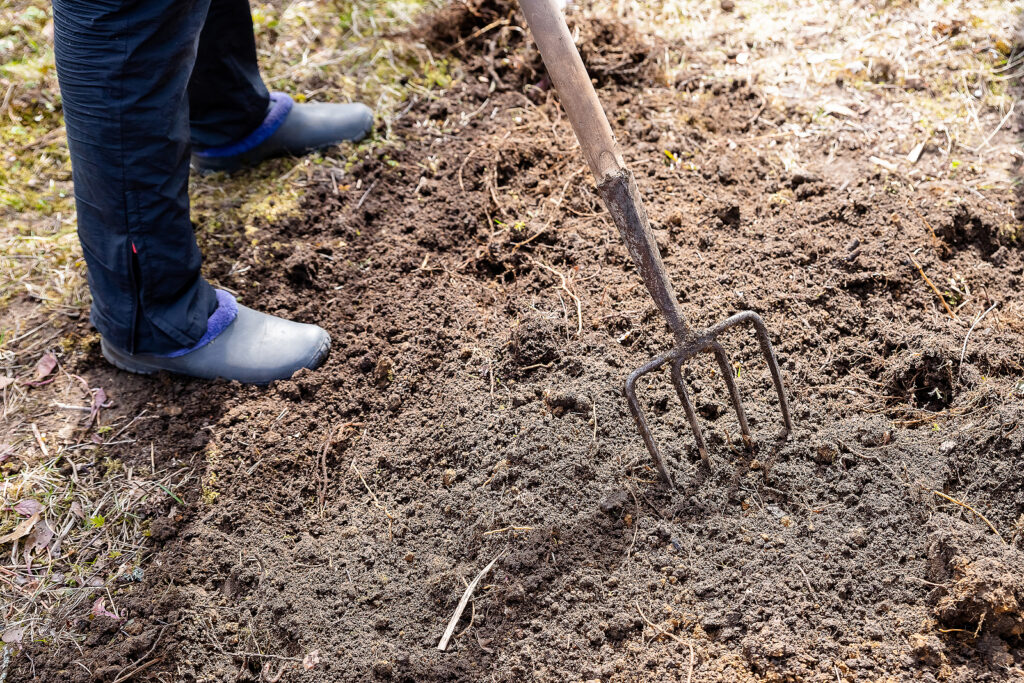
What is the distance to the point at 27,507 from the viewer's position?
7.50ft

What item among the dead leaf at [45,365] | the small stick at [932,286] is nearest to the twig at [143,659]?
the dead leaf at [45,365]

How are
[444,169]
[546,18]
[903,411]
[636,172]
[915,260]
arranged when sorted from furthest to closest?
[444,169] → [636,172] → [915,260] → [903,411] → [546,18]

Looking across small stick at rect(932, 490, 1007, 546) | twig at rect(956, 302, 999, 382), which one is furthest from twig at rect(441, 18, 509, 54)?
small stick at rect(932, 490, 1007, 546)

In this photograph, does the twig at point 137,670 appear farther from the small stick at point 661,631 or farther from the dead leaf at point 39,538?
the small stick at point 661,631

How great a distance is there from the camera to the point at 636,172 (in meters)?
2.92

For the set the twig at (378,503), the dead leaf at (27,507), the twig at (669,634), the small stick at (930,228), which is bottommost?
the dead leaf at (27,507)

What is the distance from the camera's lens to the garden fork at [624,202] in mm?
1811

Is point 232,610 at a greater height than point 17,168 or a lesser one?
lesser

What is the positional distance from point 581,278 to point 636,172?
24.5 inches

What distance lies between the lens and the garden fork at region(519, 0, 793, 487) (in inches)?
71.3

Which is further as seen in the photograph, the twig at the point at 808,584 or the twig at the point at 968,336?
the twig at the point at 968,336

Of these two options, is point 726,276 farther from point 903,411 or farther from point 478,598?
point 478,598

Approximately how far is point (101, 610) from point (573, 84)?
1996mm

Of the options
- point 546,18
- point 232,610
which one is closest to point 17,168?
point 232,610
